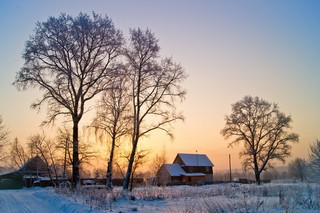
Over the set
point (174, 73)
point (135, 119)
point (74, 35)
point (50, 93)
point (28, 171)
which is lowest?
point (28, 171)

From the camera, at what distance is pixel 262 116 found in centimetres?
4575

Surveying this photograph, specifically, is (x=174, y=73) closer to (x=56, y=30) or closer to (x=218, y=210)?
(x=56, y=30)

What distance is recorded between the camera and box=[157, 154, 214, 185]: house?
68.1 metres

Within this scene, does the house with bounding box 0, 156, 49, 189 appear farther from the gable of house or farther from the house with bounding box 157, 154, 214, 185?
the gable of house

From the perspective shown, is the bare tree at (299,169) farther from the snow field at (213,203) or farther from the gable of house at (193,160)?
the snow field at (213,203)

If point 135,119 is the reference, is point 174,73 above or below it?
above

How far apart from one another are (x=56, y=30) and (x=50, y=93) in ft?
14.6

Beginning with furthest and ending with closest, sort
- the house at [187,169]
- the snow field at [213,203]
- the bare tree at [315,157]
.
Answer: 1. the house at [187,169]
2. the bare tree at [315,157]
3. the snow field at [213,203]

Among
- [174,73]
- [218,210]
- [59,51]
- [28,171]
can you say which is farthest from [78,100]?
[28,171]

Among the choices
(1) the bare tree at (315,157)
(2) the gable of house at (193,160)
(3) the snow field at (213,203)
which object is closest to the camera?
(3) the snow field at (213,203)

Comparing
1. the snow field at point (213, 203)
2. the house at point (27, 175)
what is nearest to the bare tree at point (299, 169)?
the snow field at point (213, 203)

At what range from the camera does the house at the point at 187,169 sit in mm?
68062

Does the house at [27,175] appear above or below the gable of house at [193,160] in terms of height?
below

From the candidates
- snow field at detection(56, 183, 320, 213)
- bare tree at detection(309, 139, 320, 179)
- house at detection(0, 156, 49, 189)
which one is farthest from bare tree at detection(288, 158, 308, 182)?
house at detection(0, 156, 49, 189)
